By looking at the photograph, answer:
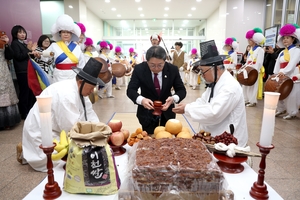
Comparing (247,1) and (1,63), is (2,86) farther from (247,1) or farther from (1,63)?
(247,1)

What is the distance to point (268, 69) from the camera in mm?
7195

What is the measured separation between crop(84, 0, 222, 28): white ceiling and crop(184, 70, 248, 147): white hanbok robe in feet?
35.0

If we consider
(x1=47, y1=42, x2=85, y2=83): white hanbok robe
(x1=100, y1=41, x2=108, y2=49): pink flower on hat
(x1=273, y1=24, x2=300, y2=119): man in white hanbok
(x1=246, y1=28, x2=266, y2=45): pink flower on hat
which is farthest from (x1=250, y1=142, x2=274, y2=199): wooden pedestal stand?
(x1=100, y1=41, x2=108, y2=49): pink flower on hat

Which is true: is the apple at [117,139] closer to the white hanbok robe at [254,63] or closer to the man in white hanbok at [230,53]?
the white hanbok robe at [254,63]

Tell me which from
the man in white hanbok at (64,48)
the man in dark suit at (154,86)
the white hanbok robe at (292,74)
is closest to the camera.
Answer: the man in dark suit at (154,86)

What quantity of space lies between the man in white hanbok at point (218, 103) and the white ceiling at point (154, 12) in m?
10.5

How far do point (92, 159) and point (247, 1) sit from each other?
12.0m

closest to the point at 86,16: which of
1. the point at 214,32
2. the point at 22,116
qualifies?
the point at 214,32

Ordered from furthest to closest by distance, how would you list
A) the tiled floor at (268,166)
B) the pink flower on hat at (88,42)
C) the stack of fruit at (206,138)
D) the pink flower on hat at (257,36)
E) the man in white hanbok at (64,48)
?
the pink flower on hat at (88,42) → the pink flower on hat at (257,36) → the man in white hanbok at (64,48) → the tiled floor at (268,166) → the stack of fruit at (206,138)

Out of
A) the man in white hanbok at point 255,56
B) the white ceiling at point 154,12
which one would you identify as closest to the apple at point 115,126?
the man in white hanbok at point 255,56

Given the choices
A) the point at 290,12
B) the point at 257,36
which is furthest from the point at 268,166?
the point at 290,12

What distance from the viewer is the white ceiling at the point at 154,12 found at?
11.7 meters

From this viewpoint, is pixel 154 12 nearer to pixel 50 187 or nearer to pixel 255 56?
pixel 255 56

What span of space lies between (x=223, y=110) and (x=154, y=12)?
13056 mm
